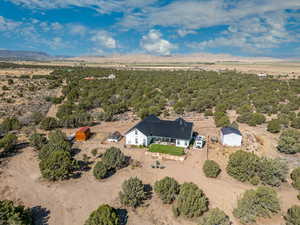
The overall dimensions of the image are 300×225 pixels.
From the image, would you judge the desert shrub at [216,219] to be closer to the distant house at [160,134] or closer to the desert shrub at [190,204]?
the desert shrub at [190,204]

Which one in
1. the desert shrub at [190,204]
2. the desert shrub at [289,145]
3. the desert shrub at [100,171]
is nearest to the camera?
the desert shrub at [190,204]

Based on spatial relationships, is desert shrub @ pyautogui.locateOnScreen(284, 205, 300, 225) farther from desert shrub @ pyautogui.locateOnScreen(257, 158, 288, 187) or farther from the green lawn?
the green lawn

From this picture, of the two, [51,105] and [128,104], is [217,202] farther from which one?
[51,105]

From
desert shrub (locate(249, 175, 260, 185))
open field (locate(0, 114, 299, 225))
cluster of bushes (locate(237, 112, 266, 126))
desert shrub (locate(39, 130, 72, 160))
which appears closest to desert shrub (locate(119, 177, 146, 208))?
open field (locate(0, 114, 299, 225))

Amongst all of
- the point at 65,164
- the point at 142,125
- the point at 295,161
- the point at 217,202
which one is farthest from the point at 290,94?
the point at 65,164

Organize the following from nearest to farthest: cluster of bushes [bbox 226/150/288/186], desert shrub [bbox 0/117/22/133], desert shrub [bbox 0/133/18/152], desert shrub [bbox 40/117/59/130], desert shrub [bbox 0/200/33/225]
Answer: desert shrub [bbox 0/200/33/225] < cluster of bushes [bbox 226/150/288/186] < desert shrub [bbox 0/133/18/152] < desert shrub [bbox 0/117/22/133] < desert shrub [bbox 40/117/59/130]

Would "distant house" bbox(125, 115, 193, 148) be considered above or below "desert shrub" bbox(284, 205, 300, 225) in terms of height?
above

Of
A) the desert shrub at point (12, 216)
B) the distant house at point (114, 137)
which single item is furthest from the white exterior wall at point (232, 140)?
the desert shrub at point (12, 216)
